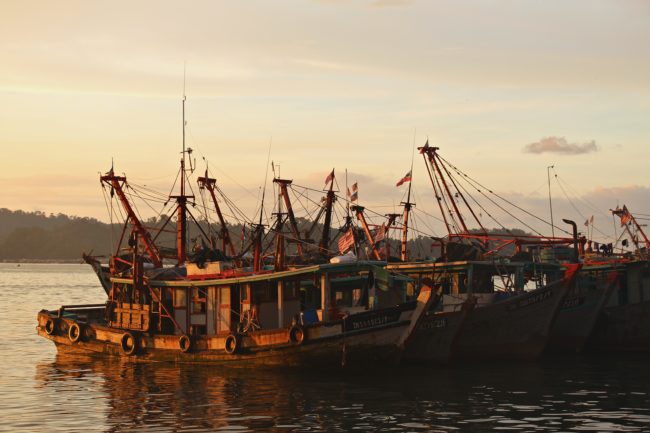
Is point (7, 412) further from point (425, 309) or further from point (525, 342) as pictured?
point (525, 342)

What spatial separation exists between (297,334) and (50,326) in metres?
16.1

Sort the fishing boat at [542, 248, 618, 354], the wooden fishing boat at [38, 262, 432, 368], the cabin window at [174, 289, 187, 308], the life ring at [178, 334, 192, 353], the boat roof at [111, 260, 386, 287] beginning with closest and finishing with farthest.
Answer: the wooden fishing boat at [38, 262, 432, 368] < the boat roof at [111, 260, 386, 287] < the life ring at [178, 334, 192, 353] < the cabin window at [174, 289, 187, 308] < the fishing boat at [542, 248, 618, 354]

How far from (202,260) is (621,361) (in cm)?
1955

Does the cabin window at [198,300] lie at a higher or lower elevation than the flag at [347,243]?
lower

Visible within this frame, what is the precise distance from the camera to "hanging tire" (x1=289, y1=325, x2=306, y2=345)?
35.1 m

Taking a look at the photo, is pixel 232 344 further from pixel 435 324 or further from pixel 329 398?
pixel 435 324

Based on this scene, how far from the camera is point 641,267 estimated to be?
48188 mm

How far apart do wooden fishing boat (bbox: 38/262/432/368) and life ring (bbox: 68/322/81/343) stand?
0.22 ft

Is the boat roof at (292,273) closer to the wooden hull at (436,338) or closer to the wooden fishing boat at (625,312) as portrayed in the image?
the wooden hull at (436,338)

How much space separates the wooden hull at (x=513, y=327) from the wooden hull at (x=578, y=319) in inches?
148

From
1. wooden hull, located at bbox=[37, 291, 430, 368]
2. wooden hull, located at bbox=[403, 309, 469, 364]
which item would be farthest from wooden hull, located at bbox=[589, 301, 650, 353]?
A: wooden hull, located at bbox=[37, 291, 430, 368]

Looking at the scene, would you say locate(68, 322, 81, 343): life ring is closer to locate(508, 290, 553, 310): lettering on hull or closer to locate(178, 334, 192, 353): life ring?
locate(178, 334, 192, 353): life ring

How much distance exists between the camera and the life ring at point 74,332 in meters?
43.7

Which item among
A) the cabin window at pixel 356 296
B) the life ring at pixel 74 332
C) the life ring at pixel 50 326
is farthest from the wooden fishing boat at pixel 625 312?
the life ring at pixel 50 326
